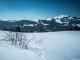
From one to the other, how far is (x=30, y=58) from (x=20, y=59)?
0.22 metres

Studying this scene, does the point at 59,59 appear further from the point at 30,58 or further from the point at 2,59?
the point at 2,59

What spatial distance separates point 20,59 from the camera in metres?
1.50

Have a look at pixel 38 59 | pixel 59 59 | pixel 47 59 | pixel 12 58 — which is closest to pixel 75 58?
pixel 59 59

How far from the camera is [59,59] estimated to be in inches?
66.9

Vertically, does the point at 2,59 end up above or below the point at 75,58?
above

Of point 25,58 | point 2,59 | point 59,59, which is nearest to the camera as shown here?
point 2,59

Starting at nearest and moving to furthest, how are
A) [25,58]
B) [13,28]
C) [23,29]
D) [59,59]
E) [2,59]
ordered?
1. [2,59]
2. [25,58]
3. [59,59]
4. [23,29]
5. [13,28]

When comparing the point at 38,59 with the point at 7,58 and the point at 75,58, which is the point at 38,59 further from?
the point at 75,58

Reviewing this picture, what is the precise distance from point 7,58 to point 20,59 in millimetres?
267

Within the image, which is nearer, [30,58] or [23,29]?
[30,58]

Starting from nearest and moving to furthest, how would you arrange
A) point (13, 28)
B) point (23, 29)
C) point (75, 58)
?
point (75, 58), point (23, 29), point (13, 28)

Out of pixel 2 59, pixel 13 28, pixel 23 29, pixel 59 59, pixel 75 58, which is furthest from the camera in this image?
pixel 13 28

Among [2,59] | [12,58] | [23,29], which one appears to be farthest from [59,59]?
[23,29]

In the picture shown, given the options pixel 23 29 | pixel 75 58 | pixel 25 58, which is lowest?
pixel 75 58
